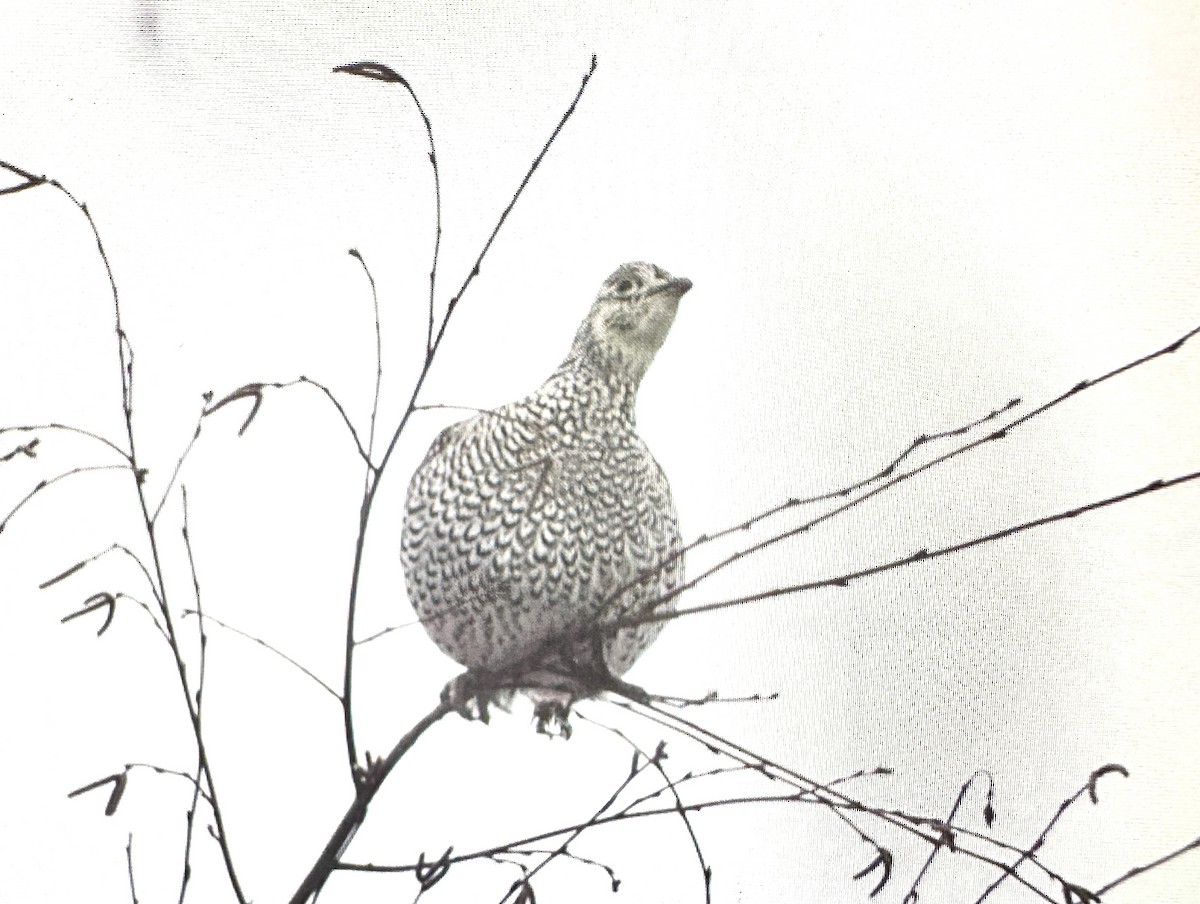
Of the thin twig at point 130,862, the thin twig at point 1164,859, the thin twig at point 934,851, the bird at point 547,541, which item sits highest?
the bird at point 547,541

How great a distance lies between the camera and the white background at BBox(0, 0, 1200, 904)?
1.97 ft

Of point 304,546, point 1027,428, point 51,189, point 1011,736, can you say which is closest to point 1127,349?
point 1027,428

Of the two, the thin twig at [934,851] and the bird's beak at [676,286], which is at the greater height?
the bird's beak at [676,286]

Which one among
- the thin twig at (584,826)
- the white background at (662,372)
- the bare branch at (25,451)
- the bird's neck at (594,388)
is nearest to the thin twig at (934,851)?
the white background at (662,372)

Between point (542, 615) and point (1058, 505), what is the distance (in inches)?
12.3

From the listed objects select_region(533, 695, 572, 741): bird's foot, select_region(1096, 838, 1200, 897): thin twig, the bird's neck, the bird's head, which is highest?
the bird's head

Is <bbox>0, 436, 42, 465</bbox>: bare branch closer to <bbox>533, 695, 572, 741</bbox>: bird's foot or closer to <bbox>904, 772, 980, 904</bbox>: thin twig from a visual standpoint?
<bbox>533, 695, 572, 741</bbox>: bird's foot

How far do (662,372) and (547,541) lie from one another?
0.40 feet

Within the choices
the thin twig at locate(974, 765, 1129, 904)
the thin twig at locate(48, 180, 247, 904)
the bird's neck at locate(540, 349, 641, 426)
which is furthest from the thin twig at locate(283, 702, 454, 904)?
the thin twig at locate(974, 765, 1129, 904)

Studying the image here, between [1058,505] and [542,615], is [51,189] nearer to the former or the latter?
[542,615]

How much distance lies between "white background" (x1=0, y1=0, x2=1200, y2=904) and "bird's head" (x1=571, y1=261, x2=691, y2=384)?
0.02 meters

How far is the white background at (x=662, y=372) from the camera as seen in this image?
0.60 meters

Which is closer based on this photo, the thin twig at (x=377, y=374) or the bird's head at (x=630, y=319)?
the thin twig at (x=377, y=374)

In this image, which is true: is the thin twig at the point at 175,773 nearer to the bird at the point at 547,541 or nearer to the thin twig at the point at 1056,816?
the bird at the point at 547,541
